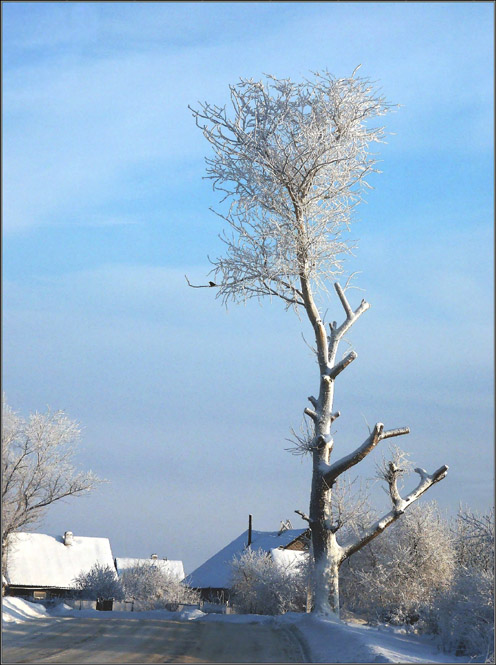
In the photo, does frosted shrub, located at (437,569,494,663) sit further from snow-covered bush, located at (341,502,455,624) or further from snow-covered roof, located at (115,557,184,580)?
snow-covered roof, located at (115,557,184,580)

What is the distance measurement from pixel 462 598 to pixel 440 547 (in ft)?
29.3

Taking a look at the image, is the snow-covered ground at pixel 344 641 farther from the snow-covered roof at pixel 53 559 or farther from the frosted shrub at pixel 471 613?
the snow-covered roof at pixel 53 559

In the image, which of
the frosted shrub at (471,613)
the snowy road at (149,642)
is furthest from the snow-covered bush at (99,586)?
the frosted shrub at (471,613)

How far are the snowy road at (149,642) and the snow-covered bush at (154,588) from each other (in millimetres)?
26358

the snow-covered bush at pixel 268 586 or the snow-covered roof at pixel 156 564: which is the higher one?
the snow-covered bush at pixel 268 586

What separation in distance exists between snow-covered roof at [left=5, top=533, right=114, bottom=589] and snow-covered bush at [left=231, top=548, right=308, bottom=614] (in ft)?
44.1

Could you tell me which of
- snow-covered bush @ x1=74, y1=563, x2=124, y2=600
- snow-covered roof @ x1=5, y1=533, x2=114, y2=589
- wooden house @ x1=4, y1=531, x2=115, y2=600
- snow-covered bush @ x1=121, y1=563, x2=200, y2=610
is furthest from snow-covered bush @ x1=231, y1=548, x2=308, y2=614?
snow-covered roof @ x1=5, y1=533, x2=114, y2=589

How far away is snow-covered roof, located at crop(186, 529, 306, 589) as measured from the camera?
4678 cm

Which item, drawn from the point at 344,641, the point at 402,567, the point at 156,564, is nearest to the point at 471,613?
the point at 344,641

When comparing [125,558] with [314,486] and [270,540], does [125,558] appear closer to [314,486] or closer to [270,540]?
[270,540]

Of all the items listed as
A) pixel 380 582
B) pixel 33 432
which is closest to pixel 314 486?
pixel 380 582

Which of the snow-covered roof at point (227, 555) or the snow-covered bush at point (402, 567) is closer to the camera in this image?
the snow-covered bush at point (402, 567)

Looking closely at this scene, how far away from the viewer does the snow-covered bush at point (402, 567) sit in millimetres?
22359

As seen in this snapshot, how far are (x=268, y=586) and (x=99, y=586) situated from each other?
47.2ft
